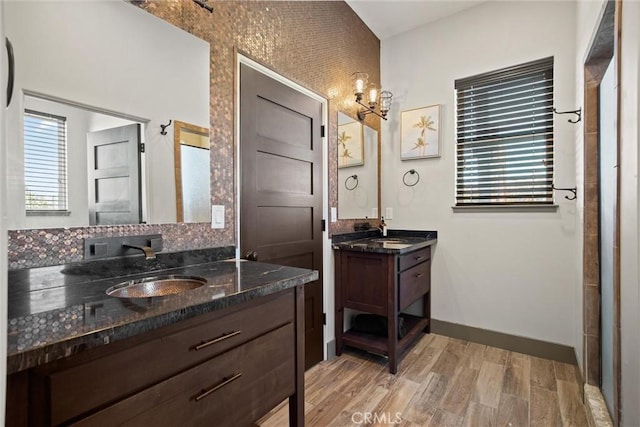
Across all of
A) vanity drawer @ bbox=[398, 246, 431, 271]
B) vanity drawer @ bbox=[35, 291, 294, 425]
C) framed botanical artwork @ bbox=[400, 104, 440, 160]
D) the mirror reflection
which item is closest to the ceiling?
framed botanical artwork @ bbox=[400, 104, 440, 160]

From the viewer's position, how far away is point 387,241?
9.11 ft

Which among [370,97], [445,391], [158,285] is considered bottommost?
[445,391]

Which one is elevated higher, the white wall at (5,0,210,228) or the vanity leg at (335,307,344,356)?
the white wall at (5,0,210,228)

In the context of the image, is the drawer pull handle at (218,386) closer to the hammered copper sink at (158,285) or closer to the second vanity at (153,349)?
the second vanity at (153,349)

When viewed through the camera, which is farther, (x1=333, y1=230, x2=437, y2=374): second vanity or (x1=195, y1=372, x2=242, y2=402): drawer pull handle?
(x1=333, y1=230, x2=437, y2=374): second vanity

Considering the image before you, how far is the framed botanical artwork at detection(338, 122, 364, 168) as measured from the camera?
8.65ft

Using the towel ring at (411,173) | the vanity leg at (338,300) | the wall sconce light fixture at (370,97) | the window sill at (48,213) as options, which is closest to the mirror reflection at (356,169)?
the wall sconce light fixture at (370,97)

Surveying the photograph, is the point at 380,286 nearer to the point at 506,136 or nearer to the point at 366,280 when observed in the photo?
the point at 366,280

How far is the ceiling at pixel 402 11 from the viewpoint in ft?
8.84

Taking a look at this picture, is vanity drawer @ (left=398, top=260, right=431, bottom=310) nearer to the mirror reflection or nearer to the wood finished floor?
the wood finished floor

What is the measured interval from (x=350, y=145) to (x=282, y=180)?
903 millimetres

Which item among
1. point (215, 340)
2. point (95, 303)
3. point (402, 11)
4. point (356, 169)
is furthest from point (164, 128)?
point (402, 11)

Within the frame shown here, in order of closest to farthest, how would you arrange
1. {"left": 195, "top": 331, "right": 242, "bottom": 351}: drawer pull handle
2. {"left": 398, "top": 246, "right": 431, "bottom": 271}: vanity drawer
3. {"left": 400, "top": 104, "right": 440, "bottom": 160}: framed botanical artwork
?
{"left": 195, "top": 331, "right": 242, "bottom": 351}: drawer pull handle < {"left": 398, "top": 246, "right": 431, "bottom": 271}: vanity drawer < {"left": 400, "top": 104, "right": 440, "bottom": 160}: framed botanical artwork

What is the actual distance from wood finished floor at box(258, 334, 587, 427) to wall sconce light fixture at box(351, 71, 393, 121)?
214cm
